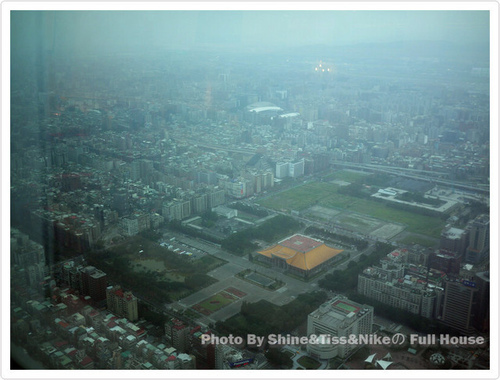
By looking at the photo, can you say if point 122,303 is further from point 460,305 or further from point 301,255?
point 460,305

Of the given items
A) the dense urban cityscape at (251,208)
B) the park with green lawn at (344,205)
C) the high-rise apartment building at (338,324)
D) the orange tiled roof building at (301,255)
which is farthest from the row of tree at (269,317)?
the park with green lawn at (344,205)

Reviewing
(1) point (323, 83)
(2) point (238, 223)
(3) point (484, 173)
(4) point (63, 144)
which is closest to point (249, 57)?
(1) point (323, 83)

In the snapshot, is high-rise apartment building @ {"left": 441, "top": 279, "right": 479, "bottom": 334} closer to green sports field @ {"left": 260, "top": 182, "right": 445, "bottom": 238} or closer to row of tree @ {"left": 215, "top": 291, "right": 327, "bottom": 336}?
row of tree @ {"left": 215, "top": 291, "right": 327, "bottom": 336}

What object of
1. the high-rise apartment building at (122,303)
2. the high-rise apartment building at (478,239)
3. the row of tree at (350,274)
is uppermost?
the high-rise apartment building at (478,239)

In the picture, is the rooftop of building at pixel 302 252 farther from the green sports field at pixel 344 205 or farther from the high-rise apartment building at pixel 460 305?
the high-rise apartment building at pixel 460 305

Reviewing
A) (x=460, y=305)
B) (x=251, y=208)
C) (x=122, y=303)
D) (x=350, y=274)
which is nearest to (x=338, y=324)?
(x=460, y=305)

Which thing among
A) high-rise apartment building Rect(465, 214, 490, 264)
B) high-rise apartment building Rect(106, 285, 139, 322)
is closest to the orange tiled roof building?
high-rise apartment building Rect(465, 214, 490, 264)
